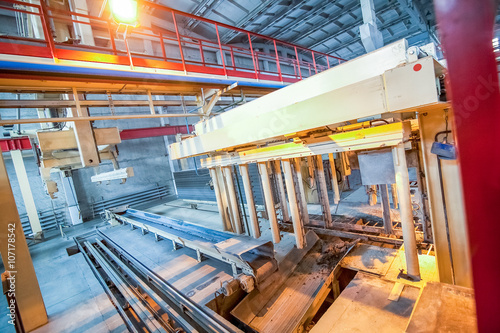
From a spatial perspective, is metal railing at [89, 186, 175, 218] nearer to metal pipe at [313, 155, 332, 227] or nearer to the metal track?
the metal track

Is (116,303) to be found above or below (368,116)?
below

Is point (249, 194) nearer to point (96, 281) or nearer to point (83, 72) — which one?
point (83, 72)

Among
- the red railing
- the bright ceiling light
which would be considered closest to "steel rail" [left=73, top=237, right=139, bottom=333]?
the red railing

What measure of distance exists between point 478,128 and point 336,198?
11.6 feet

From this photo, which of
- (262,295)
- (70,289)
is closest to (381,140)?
(262,295)

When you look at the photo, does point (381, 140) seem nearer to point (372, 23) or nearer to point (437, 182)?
point (437, 182)

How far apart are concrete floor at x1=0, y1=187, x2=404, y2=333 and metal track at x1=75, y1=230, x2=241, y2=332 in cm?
15

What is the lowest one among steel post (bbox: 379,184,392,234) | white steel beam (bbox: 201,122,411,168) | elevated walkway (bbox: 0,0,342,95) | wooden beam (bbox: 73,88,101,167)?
steel post (bbox: 379,184,392,234)

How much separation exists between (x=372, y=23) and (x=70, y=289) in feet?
36.6

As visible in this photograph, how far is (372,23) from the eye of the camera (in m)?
7.35

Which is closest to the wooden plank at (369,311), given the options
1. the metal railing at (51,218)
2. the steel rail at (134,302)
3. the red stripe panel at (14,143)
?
the steel rail at (134,302)

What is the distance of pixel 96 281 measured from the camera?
4.07 meters

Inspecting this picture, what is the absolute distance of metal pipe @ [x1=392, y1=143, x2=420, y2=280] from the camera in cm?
203

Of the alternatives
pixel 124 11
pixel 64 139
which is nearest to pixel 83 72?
pixel 124 11
